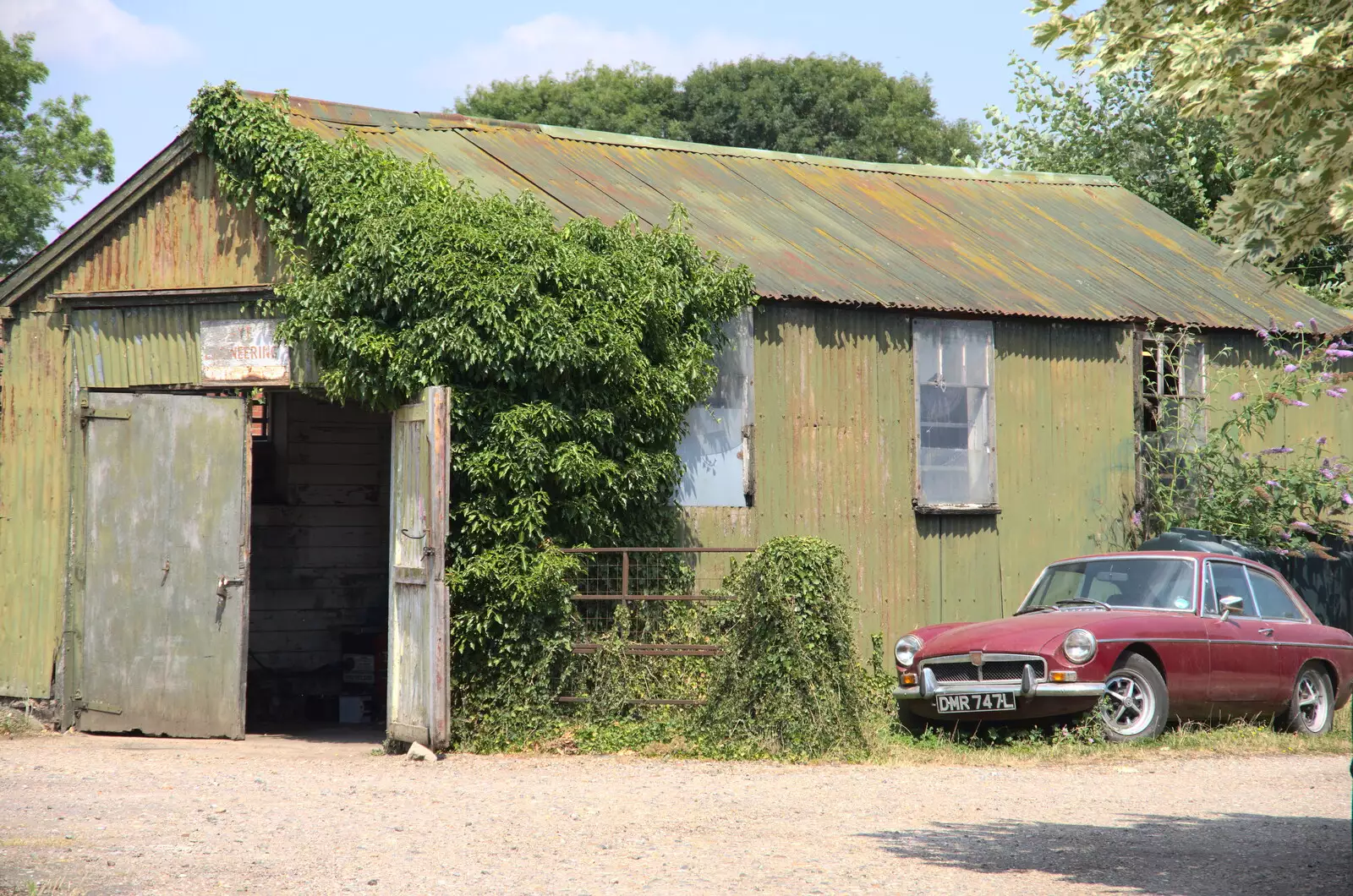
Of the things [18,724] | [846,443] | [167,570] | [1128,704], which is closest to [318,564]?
[167,570]

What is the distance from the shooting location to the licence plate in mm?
10820

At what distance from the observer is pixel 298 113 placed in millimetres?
13914

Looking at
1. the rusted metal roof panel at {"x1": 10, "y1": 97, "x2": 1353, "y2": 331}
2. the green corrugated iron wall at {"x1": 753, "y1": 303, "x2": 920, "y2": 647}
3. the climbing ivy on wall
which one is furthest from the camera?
the rusted metal roof panel at {"x1": 10, "y1": 97, "x2": 1353, "y2": 331}

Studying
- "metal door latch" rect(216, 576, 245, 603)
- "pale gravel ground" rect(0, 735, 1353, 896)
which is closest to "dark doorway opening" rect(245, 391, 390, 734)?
"metal door latch" rect(216, 576, 245, 603)

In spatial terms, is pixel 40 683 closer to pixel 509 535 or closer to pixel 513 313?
pixel 509 535

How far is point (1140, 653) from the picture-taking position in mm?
11172

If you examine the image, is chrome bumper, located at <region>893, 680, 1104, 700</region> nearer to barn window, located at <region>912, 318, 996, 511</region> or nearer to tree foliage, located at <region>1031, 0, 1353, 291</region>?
barn window, located at <region>912, 318, 996, 511</region>

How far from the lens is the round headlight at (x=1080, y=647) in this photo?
10.7 m

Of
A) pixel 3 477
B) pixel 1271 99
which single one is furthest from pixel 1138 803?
pixel 3 477

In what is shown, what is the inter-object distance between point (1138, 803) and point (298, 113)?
958 centimetres

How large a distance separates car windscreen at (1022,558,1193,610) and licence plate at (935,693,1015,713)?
1460mm

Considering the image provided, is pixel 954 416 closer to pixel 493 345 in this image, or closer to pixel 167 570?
pixel 493 345

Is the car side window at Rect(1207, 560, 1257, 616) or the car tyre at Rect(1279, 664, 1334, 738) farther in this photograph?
the car tyre at Rect(1279, 664, 1334, 738)

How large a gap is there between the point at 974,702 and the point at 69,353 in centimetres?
832
